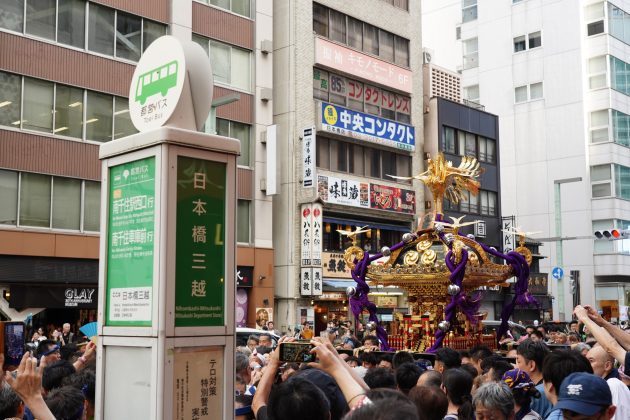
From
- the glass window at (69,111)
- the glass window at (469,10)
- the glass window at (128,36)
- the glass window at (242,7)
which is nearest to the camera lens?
the glass window at (69,111)

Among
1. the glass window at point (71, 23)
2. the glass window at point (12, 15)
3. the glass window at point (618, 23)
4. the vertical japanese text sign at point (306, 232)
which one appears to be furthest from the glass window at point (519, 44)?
the glass window at point (12, 15)

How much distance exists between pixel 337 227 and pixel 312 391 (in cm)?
2904

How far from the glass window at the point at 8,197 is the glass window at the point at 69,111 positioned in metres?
2.19

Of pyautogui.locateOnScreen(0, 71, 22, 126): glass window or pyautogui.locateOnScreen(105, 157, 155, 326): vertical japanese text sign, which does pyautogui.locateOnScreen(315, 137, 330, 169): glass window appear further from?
pyautogui.locateOnScreen(105, 157, 155, 326): vertical japanese text sign

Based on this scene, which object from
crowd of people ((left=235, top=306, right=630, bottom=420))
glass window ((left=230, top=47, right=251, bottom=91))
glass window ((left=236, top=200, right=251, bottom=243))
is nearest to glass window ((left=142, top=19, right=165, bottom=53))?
glass window ((left=230, top=47, right=251, bottom=91))

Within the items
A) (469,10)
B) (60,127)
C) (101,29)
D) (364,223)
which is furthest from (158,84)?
(469,10)

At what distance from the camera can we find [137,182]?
16.5ft

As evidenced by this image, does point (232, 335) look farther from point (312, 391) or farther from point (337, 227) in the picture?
point (337, 227)

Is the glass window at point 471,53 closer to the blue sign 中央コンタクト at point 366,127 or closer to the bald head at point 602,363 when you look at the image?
the blue sign 中央コンタクト at point 366,127

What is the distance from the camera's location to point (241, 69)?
98.1 ft

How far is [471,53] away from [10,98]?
39.3 metres

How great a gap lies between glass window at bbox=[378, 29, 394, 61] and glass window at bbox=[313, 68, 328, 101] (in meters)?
4.25

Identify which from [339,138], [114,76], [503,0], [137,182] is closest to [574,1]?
[503,0]

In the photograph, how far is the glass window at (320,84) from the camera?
106 feet
